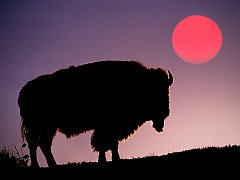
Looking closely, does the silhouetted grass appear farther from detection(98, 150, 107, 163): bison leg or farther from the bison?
the bison

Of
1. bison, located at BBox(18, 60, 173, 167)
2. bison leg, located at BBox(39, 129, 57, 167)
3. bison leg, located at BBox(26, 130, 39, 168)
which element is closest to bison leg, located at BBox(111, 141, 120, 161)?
bison, located at BBox(18, 60, 173, 167)

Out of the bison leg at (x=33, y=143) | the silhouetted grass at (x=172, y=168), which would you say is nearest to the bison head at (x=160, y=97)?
the silhouetted grass at (x=172, y=168)

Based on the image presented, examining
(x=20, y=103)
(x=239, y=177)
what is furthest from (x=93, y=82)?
(x=239, y=177)

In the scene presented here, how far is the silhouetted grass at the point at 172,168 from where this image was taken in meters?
6.18

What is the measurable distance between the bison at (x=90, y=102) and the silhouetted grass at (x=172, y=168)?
9.01 ft

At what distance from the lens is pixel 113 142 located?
9.98 m

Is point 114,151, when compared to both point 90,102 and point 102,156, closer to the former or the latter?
point 102,156

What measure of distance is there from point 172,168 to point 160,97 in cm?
477

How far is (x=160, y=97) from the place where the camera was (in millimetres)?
11102

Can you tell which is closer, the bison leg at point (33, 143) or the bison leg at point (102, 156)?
the bison leg at point (102, 156)

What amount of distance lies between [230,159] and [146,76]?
478 centimetres

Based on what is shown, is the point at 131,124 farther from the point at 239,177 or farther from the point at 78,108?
the point at 239,177

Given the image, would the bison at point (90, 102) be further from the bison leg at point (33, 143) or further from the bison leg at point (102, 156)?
the bison leg at point (102, 156)

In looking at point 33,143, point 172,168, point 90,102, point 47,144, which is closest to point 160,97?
point 90,102
